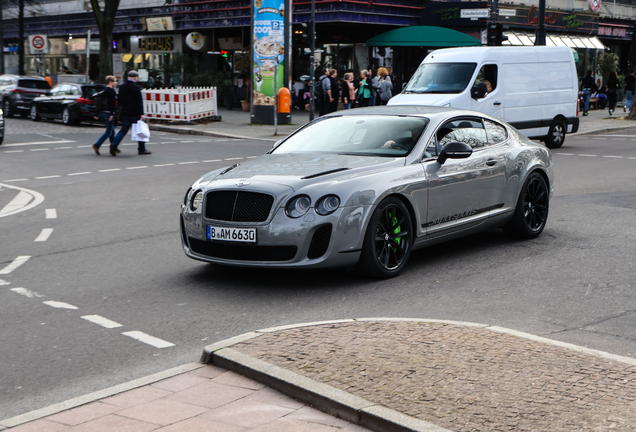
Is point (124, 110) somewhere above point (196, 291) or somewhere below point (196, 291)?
above

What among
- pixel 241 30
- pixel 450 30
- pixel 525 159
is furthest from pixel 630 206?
pixel 241 30

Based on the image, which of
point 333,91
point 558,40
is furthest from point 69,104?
point 558,40

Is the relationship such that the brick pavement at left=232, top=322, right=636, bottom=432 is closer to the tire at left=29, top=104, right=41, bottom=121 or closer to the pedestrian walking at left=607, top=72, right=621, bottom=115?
the tire at left=29, top=104, right=41, bottom=121

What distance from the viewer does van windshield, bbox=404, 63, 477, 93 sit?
62.8 feet

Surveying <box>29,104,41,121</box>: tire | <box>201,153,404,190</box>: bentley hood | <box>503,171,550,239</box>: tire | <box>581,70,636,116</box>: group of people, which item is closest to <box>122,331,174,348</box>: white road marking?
<box>201,153,404,190</box>: bentley hood

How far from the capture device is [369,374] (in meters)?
4.27

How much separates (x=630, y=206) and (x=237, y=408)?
8.34 meters

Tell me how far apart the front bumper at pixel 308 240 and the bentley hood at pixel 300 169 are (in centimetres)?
32

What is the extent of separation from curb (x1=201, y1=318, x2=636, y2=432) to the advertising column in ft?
76.6

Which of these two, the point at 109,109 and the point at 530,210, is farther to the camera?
the point at 109,109

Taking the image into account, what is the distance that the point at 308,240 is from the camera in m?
6.36

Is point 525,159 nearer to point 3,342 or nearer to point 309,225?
point 309,225

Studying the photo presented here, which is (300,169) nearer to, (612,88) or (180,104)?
(180,104)

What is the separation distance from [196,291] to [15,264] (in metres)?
2.13
